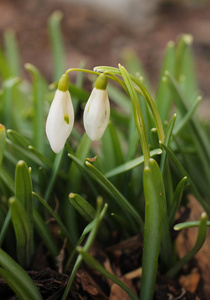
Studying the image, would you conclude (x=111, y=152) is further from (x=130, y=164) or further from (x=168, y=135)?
Answer: (x=168, y=135)

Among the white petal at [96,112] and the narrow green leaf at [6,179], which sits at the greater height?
the white petal at [96,112]

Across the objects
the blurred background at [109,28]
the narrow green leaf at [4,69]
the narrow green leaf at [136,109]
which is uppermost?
the blurred background at [109,28]

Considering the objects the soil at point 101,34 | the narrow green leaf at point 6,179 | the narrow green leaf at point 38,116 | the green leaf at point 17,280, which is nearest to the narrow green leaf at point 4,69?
the narrow green leaf at point 38,116

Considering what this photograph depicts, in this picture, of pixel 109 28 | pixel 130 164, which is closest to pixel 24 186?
pixel 130 164

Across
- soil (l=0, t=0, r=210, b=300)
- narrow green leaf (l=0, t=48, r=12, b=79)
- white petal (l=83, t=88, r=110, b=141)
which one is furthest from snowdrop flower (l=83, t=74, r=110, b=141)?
soil (l=0, t=0, r=210, b=300)

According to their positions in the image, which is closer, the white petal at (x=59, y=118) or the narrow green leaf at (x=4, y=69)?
the white petal at (x=59, y=118)

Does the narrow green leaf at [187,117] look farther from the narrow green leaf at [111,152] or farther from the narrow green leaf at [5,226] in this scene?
the narrow green leaf at [5,226]

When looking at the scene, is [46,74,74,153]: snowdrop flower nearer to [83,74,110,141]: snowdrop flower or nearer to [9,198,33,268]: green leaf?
[83,74,110,141]: snowdrop flower

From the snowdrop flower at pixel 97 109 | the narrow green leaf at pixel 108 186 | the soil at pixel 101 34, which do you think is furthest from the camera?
the soil at pixel 101 34
